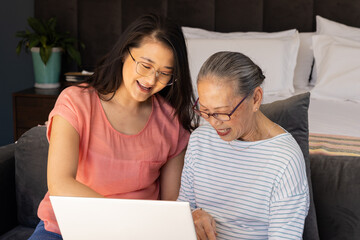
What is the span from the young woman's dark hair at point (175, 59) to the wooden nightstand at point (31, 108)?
1688 mm

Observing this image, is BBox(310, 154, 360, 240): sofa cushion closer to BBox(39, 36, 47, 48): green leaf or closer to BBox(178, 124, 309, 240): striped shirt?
BBox(178, 124, 309, 240): striped shirt

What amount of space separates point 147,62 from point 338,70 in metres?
1.74

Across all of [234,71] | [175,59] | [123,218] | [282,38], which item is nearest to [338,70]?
[282,38]

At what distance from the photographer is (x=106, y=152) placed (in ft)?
5.09

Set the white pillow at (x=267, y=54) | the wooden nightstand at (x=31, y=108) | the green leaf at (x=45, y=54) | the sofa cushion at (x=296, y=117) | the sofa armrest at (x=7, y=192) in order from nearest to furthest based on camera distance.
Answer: the sofa cushion at (x=296, y=117)
the sofa armrest at (x=7, y=192)
the white pillow at (x=267, y=54)
the wooden nightstand at (x=31, y=108)
the green leaf at (x=45, y=54)

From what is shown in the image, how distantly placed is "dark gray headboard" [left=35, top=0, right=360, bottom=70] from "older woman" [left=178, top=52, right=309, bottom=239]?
6.69 feet

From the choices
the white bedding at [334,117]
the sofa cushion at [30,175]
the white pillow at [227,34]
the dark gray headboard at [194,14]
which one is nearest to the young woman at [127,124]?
the sofa cushion at [30,175]

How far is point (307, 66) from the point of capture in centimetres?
312

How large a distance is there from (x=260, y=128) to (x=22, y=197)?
99cm

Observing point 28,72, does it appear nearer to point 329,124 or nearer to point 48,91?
point 48,91

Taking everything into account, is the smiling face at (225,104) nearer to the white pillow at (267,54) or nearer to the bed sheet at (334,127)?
the bed sheet at (334,127)

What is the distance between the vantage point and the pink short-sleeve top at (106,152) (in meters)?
1.52

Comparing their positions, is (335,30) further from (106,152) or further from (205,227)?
(205,227)

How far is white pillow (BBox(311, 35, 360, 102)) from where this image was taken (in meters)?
2.82
